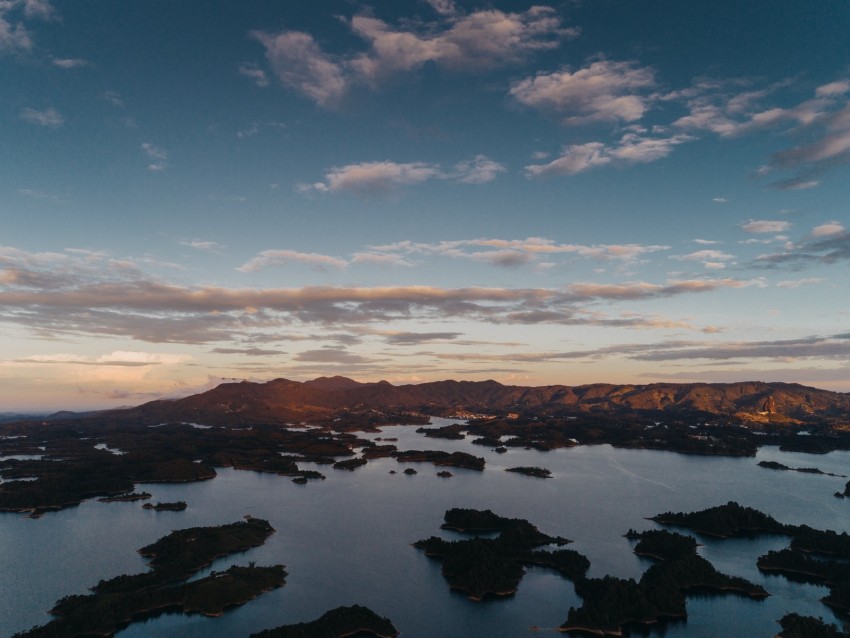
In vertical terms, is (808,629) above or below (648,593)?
below

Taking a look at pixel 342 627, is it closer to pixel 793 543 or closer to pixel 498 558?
pixel 498 558

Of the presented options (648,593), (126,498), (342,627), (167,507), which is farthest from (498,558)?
(126,498)

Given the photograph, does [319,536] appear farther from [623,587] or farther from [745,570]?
[745,570]

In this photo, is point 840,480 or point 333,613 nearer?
point 333,613

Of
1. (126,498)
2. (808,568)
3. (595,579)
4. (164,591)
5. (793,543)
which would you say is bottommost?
(808,568)

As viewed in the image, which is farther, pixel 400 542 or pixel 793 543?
pixel 400 542

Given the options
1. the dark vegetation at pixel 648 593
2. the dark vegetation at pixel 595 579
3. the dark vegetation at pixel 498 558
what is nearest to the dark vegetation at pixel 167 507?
the dark vegetation at pixel 498 558

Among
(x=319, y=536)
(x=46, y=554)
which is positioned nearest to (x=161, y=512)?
(x=46, y=554)
